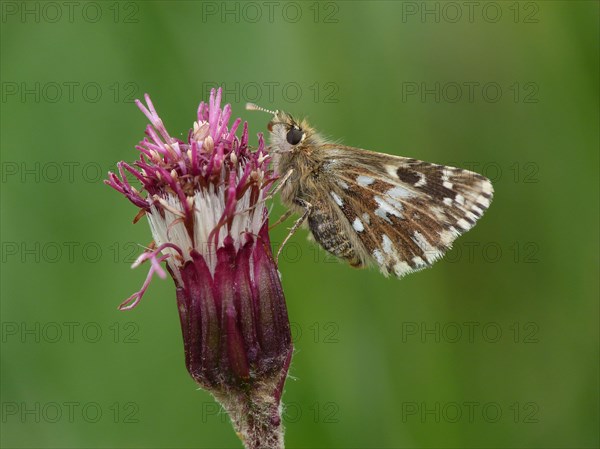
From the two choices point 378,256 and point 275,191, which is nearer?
point 275,191

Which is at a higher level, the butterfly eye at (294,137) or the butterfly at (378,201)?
the butterfly eye at (294,137)

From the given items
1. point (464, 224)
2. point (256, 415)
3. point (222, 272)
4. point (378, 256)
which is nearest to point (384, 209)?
point (378, 256)

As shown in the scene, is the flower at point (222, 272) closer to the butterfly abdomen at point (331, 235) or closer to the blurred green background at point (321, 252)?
the butterfly abdomen at point (331, 235)

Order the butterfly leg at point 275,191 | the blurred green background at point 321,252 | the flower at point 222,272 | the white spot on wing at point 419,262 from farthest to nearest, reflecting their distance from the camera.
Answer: the blurred green background at point 321,252
the white spot on wing at point 419,262
the butterfly leg at point 275,191
the flower at point 222,272

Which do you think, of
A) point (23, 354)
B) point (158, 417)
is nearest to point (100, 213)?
point (23, 354)

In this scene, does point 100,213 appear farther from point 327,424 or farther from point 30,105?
point 327,424

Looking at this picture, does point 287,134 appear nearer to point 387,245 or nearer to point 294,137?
point 294,137

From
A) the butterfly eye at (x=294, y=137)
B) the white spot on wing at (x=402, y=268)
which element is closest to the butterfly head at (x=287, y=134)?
the butterfly eye at (x=294, y=137)
